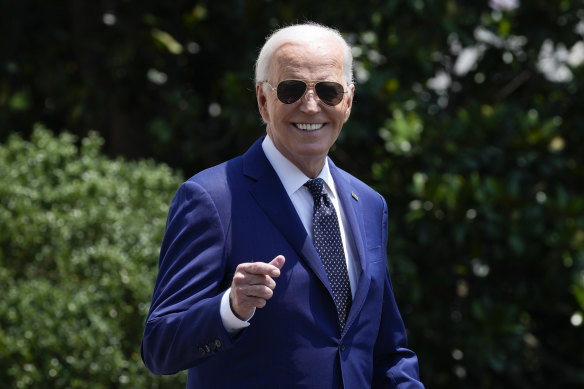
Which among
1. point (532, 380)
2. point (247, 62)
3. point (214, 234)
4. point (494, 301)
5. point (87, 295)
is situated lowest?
point (532, 380)

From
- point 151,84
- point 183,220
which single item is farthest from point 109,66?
point 183,220

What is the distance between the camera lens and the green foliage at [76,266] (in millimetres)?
4539

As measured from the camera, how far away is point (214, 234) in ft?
7.36

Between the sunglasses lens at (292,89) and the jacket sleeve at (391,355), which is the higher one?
the sunglasses lens at (292,89)

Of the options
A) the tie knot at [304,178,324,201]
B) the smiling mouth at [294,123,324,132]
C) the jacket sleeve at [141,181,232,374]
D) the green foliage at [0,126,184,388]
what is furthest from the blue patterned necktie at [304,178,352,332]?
the green foliage at [0,126,184,388]

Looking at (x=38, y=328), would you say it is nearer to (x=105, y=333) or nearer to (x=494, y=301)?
(x=105, y=333)

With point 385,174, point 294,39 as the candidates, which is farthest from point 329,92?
point 385,174

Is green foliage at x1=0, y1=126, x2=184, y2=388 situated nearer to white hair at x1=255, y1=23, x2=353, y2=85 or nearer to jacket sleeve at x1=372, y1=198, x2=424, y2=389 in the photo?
jacket sleeve at x1=372, y1=198, x2=424, y2=389

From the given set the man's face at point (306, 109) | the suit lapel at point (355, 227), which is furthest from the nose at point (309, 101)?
the suit lapel at point (355, 227)

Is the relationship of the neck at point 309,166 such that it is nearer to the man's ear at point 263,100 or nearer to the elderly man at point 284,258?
the elderly man at point 284,258

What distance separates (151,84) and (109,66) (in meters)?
0.43

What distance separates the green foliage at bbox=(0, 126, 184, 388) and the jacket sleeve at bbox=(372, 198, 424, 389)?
7.38ft

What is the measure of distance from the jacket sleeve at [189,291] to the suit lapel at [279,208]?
0.48ft

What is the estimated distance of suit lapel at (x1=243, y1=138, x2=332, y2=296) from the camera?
2.31 metres
